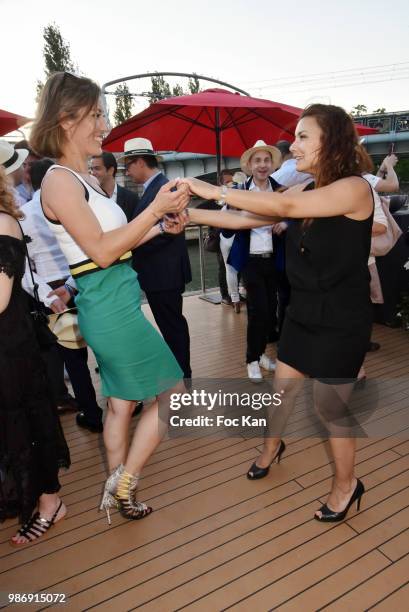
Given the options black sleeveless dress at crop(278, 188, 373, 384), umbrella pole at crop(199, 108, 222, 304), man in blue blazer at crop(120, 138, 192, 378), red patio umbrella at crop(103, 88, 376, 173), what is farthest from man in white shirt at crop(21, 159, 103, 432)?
umbrella pole at crop(199, 108, 222, 304)

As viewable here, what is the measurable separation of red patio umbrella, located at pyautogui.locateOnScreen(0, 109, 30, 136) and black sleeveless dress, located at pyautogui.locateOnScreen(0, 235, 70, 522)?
3.04 m

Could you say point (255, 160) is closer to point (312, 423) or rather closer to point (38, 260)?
point (38, 260)

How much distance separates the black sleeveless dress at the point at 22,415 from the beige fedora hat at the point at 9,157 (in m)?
0.93

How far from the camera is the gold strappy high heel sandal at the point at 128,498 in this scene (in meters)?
1.93

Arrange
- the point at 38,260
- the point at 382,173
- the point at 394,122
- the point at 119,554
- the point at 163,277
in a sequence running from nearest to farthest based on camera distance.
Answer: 1. the point at 119,554
2. the point at 38,260
3. the point at 163,277
4. the point at 382,173
5. the point at 394,122

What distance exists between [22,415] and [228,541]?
1148 mm

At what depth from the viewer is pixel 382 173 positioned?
4.00 m

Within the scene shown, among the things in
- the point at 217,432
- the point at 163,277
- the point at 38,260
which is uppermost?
the point at 38,260

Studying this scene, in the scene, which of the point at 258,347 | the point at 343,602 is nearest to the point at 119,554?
the point at 343,602

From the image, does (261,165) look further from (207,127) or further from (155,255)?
(207,127)

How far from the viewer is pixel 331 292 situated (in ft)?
5.93

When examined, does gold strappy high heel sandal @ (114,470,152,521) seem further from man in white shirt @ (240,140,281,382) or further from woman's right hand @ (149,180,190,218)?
man in white shirt @ (240,140,281,382)

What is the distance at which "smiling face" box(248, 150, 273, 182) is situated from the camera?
137 inches

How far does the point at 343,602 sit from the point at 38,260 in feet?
8.47
